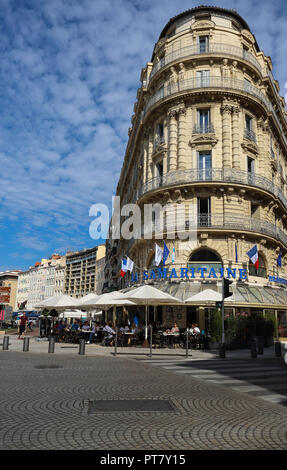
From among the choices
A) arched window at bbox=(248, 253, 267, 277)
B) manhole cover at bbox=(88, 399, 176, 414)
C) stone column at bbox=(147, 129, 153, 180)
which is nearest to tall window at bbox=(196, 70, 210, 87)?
stone column at bbox=(147, 129, 153, 180)

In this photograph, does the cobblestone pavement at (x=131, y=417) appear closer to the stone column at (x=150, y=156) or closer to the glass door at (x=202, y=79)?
the stone column at (x=150, y=156)

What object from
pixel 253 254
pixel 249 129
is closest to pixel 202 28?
pixel 249 129

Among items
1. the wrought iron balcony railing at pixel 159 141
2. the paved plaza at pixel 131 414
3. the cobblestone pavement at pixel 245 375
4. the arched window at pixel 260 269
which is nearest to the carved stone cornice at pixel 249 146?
the wrought iron balcony railing at pixel 159 141

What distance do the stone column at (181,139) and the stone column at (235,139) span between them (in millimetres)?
3248

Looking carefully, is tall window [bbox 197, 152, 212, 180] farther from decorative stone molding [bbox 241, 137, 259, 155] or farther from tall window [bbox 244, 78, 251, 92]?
tall window [bbox 244, 78, 251, 92]

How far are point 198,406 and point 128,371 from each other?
4725 mm

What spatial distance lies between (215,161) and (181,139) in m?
2.81

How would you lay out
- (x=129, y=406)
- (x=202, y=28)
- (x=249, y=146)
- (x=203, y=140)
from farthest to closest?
1. (x=202, y=28)
2. (x=249, y=146)
3. (x=203, y=140)
4. (x=129, y=406)

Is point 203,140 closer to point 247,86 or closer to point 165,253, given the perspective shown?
point 247,86

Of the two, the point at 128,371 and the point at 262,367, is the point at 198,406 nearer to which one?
the point at 128,371

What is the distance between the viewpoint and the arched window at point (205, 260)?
23.3 m

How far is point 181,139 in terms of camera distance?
84.7 feet

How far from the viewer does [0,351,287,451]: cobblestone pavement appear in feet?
14.8

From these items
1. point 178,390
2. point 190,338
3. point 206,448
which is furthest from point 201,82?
point 206,448
